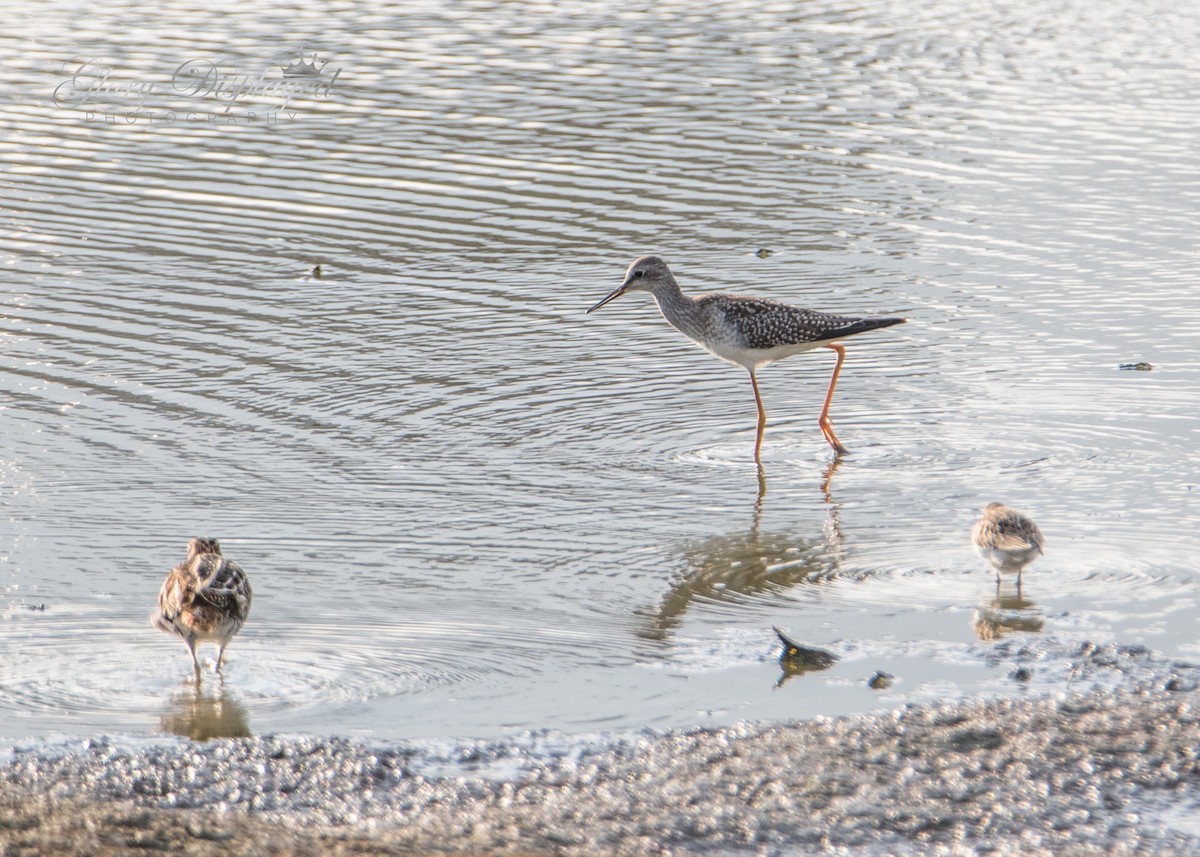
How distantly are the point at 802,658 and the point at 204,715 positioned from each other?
7.97ft

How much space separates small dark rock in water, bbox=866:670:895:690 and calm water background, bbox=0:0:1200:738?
46 mm

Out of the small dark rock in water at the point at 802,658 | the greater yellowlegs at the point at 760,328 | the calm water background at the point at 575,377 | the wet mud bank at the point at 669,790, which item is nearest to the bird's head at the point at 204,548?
the calm water background at the point at 575,377

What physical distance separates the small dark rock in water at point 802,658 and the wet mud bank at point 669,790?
66 centimetres

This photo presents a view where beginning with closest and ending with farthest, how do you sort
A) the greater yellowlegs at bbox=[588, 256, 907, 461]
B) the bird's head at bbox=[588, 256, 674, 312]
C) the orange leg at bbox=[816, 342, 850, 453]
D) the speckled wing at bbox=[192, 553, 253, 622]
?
the speckled wing at bbox=[192, 553, 253, 622] < the orange leg at bbox=[816, 342, 850, 453] < the greater yellowlegs at bbox=[588, 256, 907, 461] < the bird's head at bbox=[588, 256, 674, 312]

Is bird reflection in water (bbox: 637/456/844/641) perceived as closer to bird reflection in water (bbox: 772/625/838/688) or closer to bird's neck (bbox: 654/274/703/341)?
bird reflection in water (bbox: 772/625/838/688)

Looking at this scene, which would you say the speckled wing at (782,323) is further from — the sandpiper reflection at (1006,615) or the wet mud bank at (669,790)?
the wet mud bank at (669,790)

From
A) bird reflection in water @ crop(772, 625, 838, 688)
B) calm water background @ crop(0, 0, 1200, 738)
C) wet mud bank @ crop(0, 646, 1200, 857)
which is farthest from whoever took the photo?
calm water background @ crop(0, 0, 1200, 738)

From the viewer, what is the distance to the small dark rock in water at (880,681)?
269 inches

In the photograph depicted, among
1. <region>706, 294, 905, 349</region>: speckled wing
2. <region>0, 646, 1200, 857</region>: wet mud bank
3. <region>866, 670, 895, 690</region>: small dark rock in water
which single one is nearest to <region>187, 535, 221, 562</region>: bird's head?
<region>0, 646, 1200, 857</region>: wet mud bank

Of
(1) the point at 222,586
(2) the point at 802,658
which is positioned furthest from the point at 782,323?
(1) the point at 222,586

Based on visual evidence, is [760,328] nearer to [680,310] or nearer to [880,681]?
[680,310]

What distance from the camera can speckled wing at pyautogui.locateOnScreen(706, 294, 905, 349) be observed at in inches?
424

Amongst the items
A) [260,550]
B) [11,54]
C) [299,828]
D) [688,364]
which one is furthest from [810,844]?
[11,54]

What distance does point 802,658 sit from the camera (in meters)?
7.07
